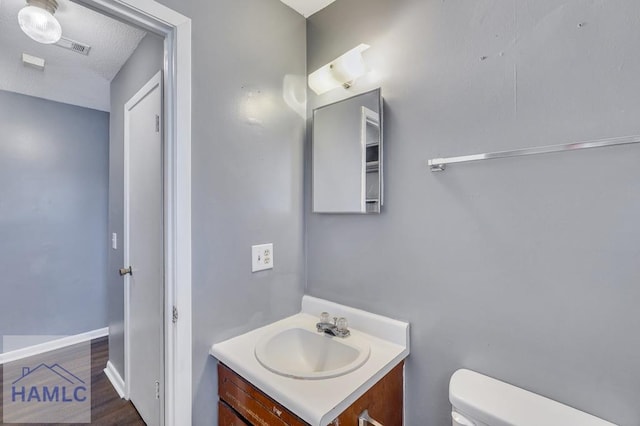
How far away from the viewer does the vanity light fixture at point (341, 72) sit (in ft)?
4.04

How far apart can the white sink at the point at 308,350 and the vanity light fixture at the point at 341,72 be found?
1147 millimetres

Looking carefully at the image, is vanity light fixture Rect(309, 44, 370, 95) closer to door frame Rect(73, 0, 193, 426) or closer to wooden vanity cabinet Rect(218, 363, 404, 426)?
door frame Rect(73, 0, 193, 426)

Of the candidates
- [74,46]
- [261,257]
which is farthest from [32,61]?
[261,257]

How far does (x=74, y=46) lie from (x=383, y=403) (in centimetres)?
254

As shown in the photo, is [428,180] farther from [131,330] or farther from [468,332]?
[131,330]

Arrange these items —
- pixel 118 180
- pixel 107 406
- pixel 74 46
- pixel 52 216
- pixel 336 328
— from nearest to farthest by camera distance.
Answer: pixel 336 328 < pixel 74 46 < pixel 107 406 < pixel 118 180 < pixel 52 216

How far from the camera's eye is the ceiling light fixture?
1.25 m

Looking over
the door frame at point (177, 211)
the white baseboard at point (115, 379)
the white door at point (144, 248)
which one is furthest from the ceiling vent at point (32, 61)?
the white baseboard at point (115, 379)

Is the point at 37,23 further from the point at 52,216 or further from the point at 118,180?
the point at 52,216

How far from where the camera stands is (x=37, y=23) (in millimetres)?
1256

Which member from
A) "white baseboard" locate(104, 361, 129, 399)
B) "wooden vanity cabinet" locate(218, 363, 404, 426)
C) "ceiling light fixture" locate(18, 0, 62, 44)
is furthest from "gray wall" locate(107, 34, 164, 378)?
"wooden vanity cabinet" locate(218, 363, 404, 426)

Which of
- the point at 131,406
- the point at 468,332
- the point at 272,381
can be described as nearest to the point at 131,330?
the point at 131,406

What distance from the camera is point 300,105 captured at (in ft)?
4.91

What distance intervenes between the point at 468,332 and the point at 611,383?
35cm
